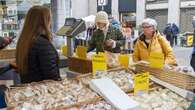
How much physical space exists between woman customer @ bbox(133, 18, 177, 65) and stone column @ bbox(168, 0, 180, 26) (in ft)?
49.1

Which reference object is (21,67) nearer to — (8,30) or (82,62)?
(82,62)

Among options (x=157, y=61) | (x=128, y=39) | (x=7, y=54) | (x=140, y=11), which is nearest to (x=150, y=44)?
(x=157, y=61)

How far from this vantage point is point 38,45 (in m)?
2.28

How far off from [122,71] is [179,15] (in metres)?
16.2

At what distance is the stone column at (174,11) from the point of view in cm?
1748

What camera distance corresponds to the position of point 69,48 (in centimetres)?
307

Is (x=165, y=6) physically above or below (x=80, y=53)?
above

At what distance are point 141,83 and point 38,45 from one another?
0.84m

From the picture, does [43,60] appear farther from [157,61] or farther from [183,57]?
[183,57]

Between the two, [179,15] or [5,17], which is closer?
[5,17]

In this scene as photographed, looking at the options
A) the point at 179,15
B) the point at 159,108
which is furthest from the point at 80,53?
the point at 179,15

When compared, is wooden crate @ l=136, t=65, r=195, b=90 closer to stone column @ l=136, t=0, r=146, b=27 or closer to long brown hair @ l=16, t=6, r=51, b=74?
long brown hair @ l=16, t=6, r=51, b=74

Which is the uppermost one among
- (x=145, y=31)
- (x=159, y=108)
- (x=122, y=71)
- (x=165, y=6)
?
(x=165, y=6)

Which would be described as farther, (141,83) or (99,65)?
(99,65)
